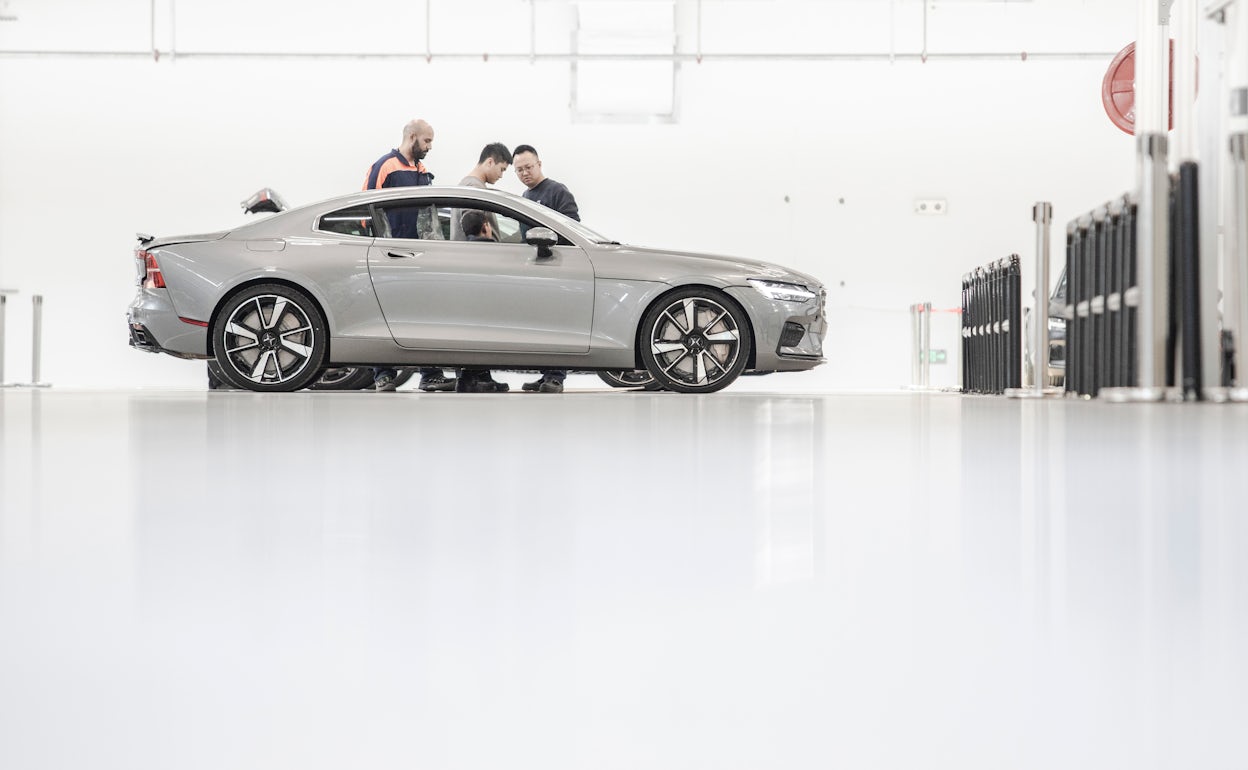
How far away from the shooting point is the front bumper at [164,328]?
723 centimetres

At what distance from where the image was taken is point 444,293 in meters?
7.24

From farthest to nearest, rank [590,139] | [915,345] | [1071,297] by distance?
[590,139], [915,345], [1071,297]

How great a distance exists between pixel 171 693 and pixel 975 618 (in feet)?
2.04

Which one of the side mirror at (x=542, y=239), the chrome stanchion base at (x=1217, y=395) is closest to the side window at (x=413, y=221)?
the side mirror at (x=542, y=239)

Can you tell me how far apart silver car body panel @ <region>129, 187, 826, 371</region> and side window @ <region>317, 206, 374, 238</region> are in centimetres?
8

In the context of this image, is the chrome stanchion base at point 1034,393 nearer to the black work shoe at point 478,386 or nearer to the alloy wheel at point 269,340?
the black work shoe at point 478,386

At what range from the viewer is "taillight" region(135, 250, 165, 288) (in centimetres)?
730

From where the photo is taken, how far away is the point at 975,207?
Answer: 15289mm

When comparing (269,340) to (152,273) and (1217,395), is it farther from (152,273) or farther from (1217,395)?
(1217,395)

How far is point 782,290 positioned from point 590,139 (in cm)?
823

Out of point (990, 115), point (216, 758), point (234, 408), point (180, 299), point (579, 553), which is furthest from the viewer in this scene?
point (990, 115)

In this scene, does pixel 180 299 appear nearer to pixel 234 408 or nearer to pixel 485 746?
pixel 234 408

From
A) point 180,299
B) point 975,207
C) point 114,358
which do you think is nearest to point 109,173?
point 114,358

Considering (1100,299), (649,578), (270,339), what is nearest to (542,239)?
(270,339)
